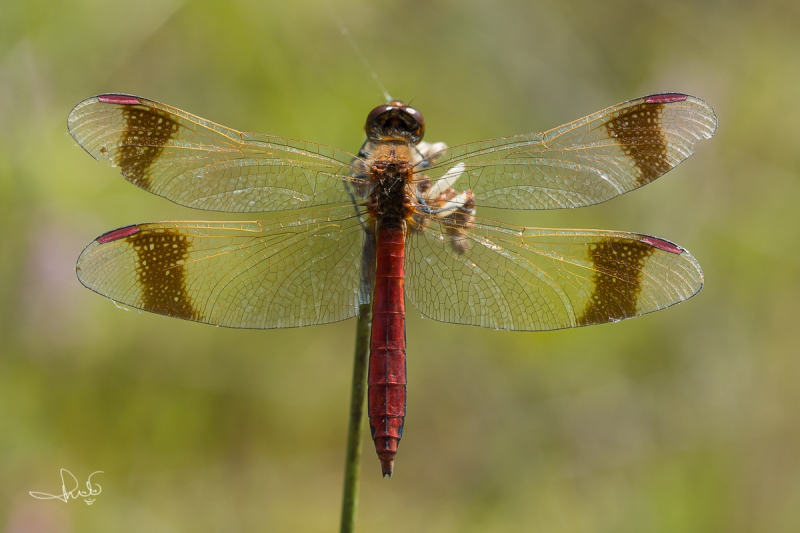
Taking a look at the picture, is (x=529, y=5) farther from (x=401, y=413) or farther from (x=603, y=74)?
(x=401, y=413)

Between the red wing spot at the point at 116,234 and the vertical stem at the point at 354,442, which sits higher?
the red wing spot at the point at 116,234

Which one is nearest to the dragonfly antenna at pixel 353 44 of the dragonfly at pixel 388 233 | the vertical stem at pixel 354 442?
the dragonfly at pixel 388 233

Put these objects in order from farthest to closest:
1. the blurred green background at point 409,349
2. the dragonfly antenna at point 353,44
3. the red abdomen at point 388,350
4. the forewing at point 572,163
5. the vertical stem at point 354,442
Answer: the dragonfly antenna at point 353,44
the blurred green background at point 409,349
the forewing at point 572,163
the red abdomen at point 388,350
the vertical stem at point 354,442

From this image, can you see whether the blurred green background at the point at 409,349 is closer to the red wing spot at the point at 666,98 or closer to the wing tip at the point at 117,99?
the wing tip at the point at 117,99

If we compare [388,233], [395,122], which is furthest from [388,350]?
[395,122]

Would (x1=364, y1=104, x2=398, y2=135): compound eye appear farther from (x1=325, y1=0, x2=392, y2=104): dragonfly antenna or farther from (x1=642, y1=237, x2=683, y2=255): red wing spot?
(x1=325, y1=0, x2=392, y2=104): dragonfly antenna

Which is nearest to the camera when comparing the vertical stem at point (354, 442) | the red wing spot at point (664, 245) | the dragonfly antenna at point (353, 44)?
the vertical stem at point (354, 442)
